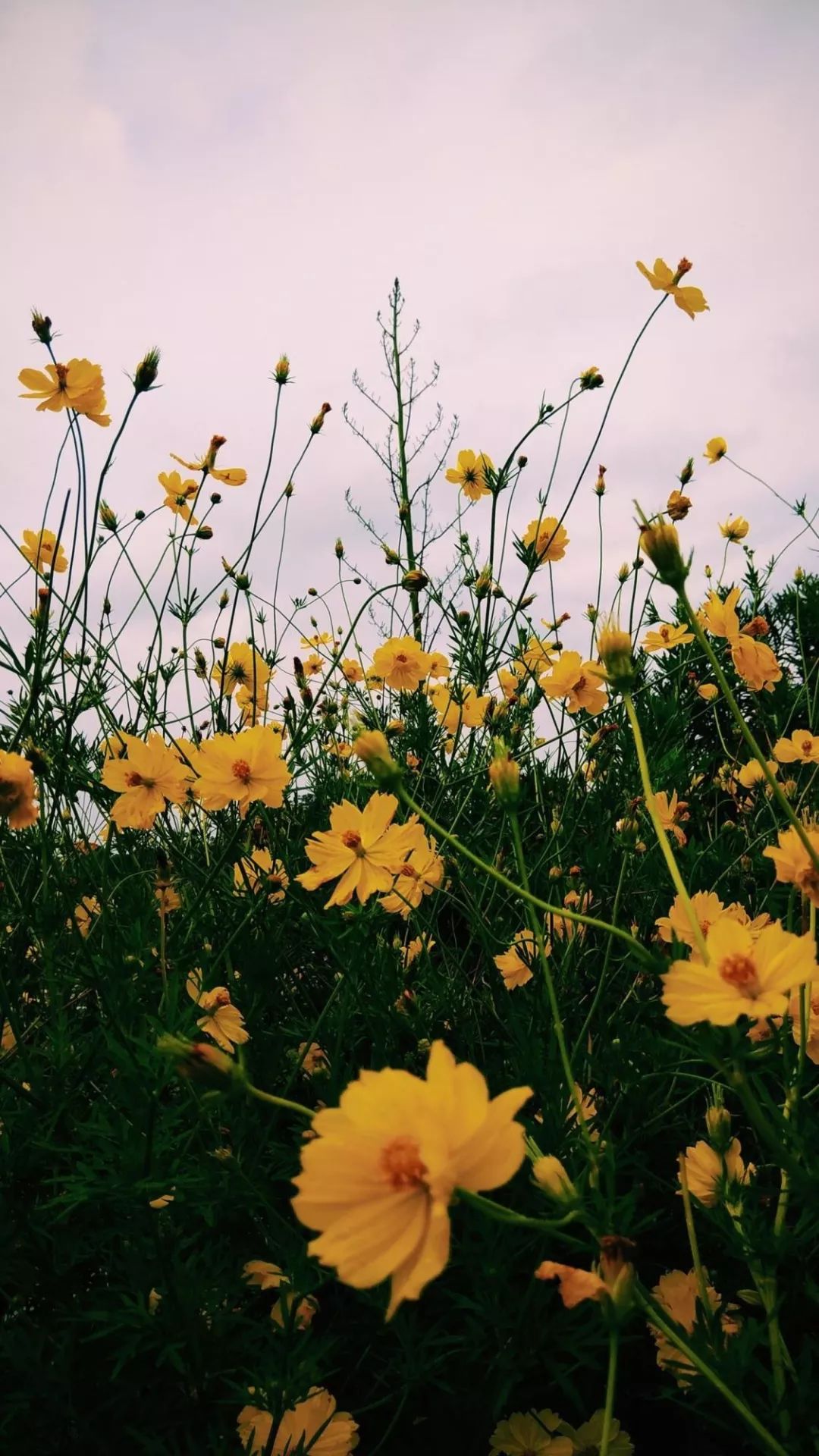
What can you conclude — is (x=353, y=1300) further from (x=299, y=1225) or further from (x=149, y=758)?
(x=149, y=758)

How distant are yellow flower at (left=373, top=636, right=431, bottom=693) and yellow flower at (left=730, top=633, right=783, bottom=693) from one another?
0.85m

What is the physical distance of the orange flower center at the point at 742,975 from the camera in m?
0.60

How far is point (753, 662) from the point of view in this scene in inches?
47.3

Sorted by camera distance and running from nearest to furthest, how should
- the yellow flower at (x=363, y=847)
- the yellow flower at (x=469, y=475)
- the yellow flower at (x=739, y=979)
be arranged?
the yellow flower at (x=739, y=979)
the yellow flower at (x=363, y=847)
the yellow flower at (x=469, y=475)

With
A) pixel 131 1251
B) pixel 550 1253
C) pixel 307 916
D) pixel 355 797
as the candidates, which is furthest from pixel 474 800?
pixel 131 1251

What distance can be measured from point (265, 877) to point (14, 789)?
2.25 ft

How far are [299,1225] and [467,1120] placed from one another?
2.17 ft

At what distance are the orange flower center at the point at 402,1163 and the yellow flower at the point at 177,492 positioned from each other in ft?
5.65

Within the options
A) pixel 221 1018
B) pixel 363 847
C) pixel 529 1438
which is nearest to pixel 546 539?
pixel 363 847

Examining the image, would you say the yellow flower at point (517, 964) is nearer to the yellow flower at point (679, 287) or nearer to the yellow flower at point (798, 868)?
the yellow flower at point (798, 868)

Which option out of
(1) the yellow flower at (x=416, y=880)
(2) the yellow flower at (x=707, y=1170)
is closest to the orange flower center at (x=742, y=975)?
(2) the yellow flower at (x=707, y=1170)

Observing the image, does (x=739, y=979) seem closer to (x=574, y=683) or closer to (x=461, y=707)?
(x=574, y=683)

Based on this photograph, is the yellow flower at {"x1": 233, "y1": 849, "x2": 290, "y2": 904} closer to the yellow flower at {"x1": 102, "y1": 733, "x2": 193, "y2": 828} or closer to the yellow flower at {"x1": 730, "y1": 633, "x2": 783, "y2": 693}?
the yellow flower at {"x1": 102, "y1": 733, "x2": 193, "y2": 828}

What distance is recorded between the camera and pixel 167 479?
6.50 feet
